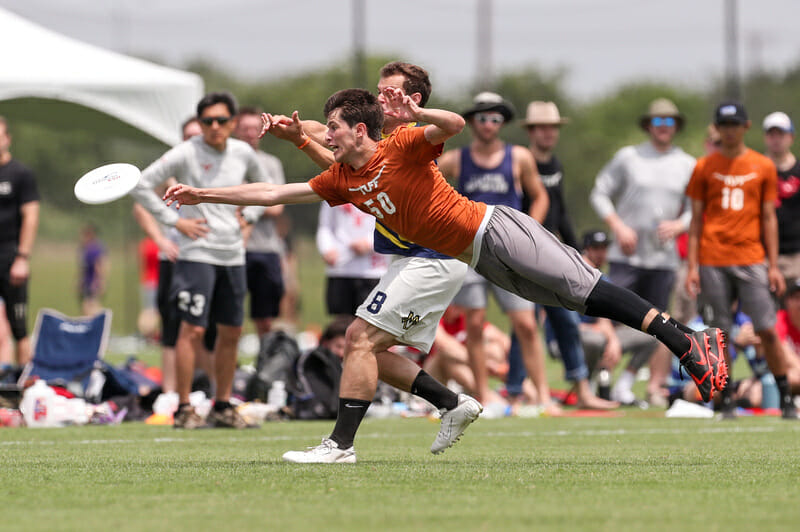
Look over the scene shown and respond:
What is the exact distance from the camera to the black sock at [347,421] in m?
5.80

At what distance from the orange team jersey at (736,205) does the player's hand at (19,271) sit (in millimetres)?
5879

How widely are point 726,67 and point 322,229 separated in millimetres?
14142

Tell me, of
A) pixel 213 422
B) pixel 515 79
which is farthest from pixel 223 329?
pixel 515 79

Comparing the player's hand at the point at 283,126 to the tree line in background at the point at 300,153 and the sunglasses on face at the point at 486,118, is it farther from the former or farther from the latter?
the tree line in background at the point at 300,153

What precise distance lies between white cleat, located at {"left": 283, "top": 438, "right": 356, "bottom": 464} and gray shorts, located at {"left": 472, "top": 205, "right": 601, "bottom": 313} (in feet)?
3.59

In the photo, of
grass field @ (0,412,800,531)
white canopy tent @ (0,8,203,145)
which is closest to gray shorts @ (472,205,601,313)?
grass field @ (0,412,800,531)

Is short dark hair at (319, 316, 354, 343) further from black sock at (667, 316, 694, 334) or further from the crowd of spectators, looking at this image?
black sock at (667, 316, 694, 334)

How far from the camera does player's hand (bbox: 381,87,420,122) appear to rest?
5203 mm

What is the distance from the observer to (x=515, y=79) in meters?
36.2

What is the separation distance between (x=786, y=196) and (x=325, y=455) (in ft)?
20.6

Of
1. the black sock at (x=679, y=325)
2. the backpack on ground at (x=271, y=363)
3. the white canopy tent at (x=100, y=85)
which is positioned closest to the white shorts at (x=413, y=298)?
the black sock at (x=679, y=325)

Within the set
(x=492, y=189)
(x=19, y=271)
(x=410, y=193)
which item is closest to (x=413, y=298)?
(x=410, y=193)

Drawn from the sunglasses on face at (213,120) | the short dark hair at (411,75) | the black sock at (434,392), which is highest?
the short dark hair at (411,75)

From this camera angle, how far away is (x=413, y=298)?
5.92 metres
